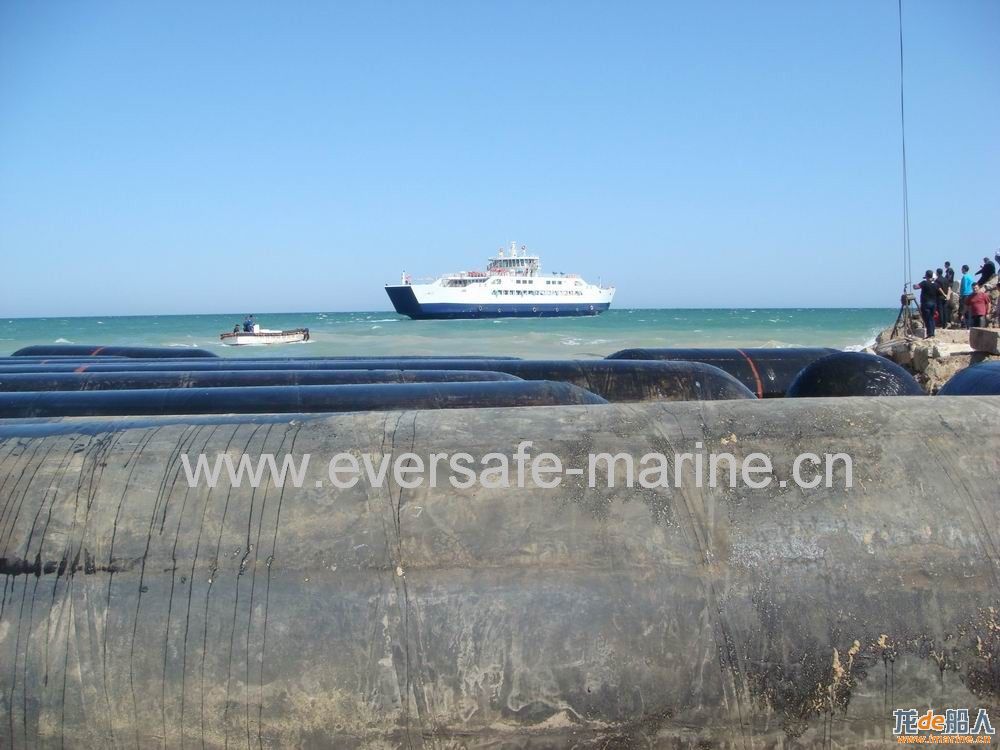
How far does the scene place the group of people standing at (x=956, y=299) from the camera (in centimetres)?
1300

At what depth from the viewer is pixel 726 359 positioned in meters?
7.41

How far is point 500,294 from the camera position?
63.6 m

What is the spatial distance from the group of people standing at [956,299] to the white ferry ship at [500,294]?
47.0 m

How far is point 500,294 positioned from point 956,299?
48.9m

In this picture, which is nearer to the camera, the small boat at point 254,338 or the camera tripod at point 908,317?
the camera tripod at point 908,317

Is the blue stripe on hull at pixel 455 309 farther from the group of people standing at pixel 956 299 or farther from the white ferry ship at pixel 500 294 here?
the group of people standing at pixel 956 299

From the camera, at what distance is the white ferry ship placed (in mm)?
61906

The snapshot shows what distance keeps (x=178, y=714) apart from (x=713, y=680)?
1.36 meters

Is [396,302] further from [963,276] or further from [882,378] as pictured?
[882,378]

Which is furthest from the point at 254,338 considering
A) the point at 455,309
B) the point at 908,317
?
the point at 455,309

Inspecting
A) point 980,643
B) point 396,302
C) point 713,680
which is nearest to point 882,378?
point 980,643

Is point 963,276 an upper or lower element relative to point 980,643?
upper

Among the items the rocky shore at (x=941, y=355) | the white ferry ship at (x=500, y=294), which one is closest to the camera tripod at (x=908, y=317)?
the rocky shore at (x=941, y=355)

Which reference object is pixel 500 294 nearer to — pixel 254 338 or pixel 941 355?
pixel 254 338
